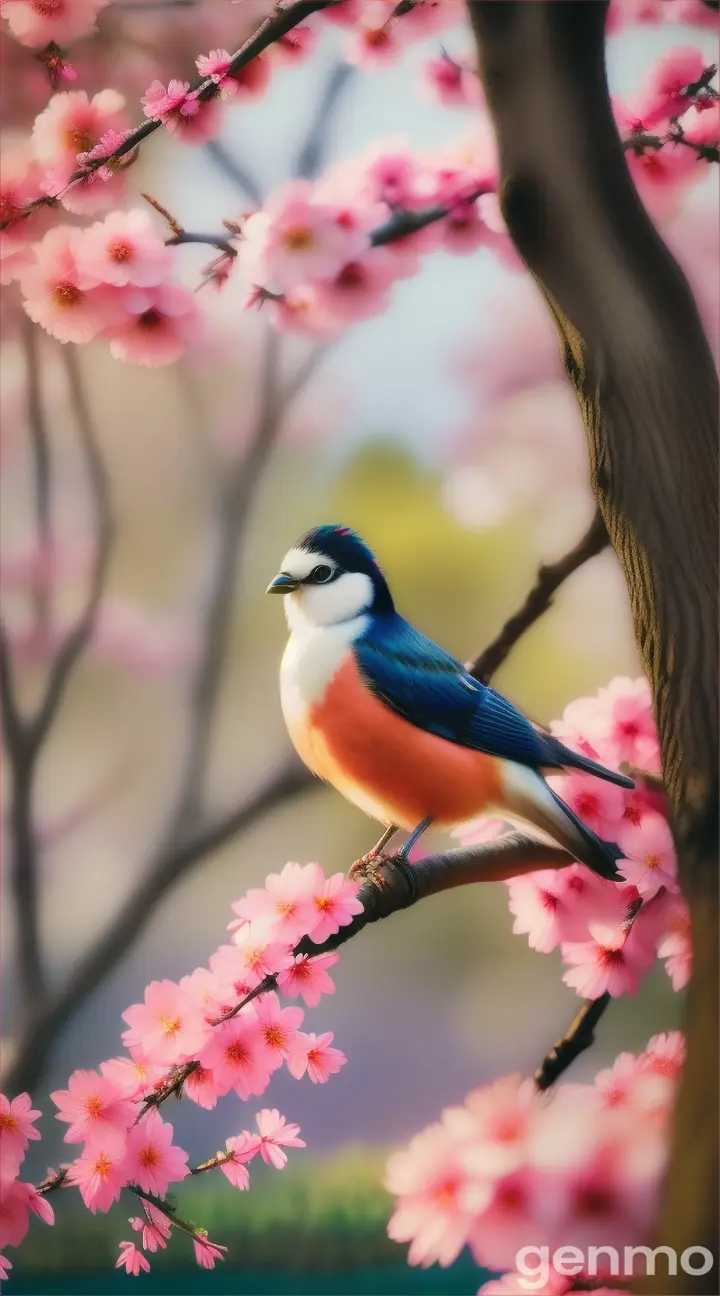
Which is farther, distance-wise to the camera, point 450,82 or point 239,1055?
point 450,82

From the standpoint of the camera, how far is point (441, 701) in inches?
46.1

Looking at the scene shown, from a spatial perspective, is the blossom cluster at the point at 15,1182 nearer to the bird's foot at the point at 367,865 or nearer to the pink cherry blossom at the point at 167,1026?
the pink cherry blossom at the point at 167,1026

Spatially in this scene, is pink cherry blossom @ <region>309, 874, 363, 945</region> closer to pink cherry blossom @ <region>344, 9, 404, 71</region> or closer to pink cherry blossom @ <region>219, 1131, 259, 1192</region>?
pink cherry blossom @ <region>219, 1131, 259, 1192</region>

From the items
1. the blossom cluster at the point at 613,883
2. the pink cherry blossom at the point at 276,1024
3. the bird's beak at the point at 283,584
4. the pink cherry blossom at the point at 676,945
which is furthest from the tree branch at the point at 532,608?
the pink cherry blossom at the point at 276,1024

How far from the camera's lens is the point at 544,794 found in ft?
3.87

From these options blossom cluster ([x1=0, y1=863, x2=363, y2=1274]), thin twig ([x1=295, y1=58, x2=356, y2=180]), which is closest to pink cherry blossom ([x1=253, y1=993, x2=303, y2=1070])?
blossom cluster ([x1=0, y1=863, x2=363, y2=1274])

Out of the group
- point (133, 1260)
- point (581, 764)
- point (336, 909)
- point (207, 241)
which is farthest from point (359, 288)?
point (133, 1260)

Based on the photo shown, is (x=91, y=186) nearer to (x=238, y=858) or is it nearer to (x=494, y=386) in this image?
(x=494, y=386)

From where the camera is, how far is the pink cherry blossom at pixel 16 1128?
1.27 meters

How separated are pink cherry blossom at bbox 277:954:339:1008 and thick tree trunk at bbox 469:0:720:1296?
0.39 meters

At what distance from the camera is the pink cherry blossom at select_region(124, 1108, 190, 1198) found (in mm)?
1186

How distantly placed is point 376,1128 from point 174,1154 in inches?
9.2

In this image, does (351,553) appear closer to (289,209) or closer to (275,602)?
(275,602)

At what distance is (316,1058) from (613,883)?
15.6 inches
